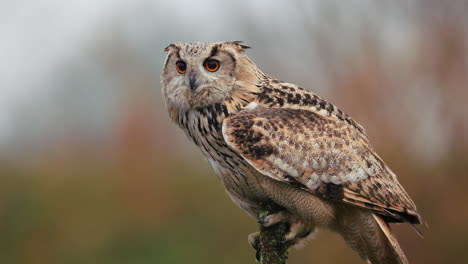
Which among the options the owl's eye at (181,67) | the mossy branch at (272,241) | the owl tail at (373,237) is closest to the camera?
the mossy branch at (272,241)

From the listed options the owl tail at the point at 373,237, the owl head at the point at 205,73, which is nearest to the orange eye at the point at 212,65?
the owl head at the point at 205,73

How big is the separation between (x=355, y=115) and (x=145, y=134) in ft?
7.18

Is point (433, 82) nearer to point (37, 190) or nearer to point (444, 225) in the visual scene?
point (444, 225)

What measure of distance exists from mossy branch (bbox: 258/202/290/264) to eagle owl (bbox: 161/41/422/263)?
29mm

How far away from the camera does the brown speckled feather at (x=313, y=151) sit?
7.94 ft

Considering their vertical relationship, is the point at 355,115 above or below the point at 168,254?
above

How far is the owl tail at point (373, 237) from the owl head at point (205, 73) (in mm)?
746

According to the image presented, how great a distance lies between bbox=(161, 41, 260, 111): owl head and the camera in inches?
103

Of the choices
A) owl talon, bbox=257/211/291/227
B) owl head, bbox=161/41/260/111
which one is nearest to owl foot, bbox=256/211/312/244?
owl talon, bbox=257/211/291/227

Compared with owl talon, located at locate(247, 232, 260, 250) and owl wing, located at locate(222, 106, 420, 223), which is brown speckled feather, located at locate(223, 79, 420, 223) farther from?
owl talon, located at locate(247, 232, 260, 250)

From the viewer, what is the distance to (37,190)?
5.45 metres

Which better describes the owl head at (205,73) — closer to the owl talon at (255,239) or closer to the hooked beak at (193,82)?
the hooked beak at (193,82)

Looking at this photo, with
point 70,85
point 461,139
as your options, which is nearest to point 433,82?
point 461,139

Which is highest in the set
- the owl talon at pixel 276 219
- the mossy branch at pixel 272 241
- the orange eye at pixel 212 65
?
the orange eye at pixel 212 65
